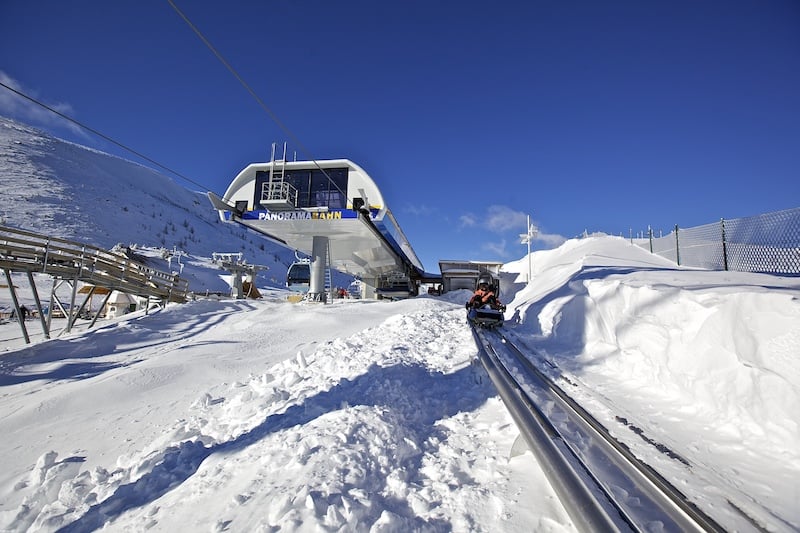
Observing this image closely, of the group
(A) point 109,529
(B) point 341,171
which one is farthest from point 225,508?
(B) point 341,171

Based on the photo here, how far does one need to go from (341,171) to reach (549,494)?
18.9 metres

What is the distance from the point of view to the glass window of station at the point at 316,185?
19.2 m

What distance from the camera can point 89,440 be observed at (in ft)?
11.9

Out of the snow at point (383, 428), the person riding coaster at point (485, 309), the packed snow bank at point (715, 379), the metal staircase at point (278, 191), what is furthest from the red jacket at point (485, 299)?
the metal staircase at point (278, 191)

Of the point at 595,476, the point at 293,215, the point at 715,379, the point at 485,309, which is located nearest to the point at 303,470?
the point at 595,476

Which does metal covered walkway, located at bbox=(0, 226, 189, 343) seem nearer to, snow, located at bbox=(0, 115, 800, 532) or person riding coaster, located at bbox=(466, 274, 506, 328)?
snow, located at bbox=(0, 115, 800, 532)

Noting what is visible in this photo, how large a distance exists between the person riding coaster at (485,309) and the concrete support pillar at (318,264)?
1096cm

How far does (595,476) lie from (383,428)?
182cm

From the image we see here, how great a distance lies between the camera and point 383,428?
3285 millimetres

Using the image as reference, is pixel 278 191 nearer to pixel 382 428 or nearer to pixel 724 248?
pixel 382 428

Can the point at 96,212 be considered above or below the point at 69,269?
above

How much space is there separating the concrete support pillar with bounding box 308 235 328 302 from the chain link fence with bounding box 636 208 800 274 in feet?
56.4

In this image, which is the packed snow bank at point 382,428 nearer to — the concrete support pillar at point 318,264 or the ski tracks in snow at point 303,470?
the ski tracks in snow at point 303,470

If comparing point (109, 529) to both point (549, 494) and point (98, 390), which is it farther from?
point (98, 390)
